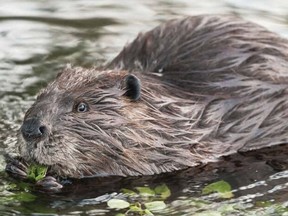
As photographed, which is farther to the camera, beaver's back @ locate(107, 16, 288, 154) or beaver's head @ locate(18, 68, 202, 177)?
beaver's back @ locate(107, 16, 288, 154)

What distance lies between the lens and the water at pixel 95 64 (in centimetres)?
588

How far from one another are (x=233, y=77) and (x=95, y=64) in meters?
1.61

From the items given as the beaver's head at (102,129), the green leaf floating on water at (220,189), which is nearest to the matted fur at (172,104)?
the beaver's head at (102,129)

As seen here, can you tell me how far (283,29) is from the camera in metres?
8.91

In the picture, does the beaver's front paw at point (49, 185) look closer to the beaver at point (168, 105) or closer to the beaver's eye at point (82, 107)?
the beaver at point (168, 105)

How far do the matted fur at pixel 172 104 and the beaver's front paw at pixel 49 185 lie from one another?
82 mm

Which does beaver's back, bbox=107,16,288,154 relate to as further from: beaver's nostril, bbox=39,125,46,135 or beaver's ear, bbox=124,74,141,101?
beaver's nostril, bbox=39,125,46,135

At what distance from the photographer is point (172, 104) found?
6.54 m

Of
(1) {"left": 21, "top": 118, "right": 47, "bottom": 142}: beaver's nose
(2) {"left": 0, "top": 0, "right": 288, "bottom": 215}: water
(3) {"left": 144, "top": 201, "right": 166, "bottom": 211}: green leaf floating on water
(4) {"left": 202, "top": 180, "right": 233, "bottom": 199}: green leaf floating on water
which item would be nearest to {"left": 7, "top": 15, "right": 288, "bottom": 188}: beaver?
(1) {"left": 21, "top": 118, "right": 47, "bottom": 142}: beaver's nose

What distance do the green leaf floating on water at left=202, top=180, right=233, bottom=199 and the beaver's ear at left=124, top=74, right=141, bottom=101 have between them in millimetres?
682

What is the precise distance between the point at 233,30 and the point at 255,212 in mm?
1637

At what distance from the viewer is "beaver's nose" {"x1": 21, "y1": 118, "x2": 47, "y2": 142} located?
5.83 metres

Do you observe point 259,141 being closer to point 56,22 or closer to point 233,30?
point 233,30

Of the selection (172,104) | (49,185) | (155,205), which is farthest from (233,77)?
(49,185)
